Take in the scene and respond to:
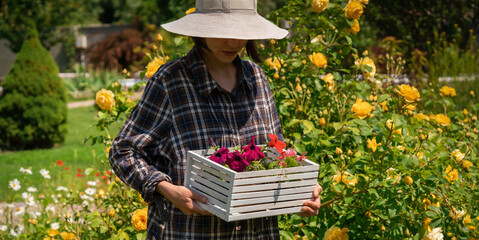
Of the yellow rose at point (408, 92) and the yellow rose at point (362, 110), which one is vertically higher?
the yellow rose at point (408, 92)

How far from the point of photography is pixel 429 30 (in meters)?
6.63

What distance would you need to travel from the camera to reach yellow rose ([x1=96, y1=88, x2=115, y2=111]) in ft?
8.32

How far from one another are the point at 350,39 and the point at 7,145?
589 cm

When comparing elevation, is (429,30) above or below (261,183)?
below

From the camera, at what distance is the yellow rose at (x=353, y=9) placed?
8.41 ft

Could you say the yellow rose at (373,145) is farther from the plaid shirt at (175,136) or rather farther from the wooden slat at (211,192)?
the wooden slat at (211,192)

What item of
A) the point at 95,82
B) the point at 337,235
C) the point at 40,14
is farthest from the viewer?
the point at 40,14

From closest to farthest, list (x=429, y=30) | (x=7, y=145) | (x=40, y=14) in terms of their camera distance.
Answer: (x=429, y=30), (x=7, y=145), (x=40, y=14)

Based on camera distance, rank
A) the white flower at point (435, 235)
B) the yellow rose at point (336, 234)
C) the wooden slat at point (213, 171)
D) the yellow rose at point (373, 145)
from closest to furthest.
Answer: the wooden slat at point (213, 171) → the white flower at point (435, 235) → the yellow rose at point (336, 234) → the yellow rose at point (373, 145)

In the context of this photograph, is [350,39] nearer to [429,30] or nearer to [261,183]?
[261,183]

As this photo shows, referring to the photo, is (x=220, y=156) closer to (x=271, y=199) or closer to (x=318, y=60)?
(x=271, y=199)

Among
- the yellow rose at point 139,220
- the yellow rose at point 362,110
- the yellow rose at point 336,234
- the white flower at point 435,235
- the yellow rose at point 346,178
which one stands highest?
the yellow rose at point 362,110

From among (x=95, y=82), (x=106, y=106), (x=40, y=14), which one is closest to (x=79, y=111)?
(x=95, y=82)

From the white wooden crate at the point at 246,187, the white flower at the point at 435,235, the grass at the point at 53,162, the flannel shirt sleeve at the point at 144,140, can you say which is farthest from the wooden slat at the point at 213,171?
the grass at the point at 53,162
